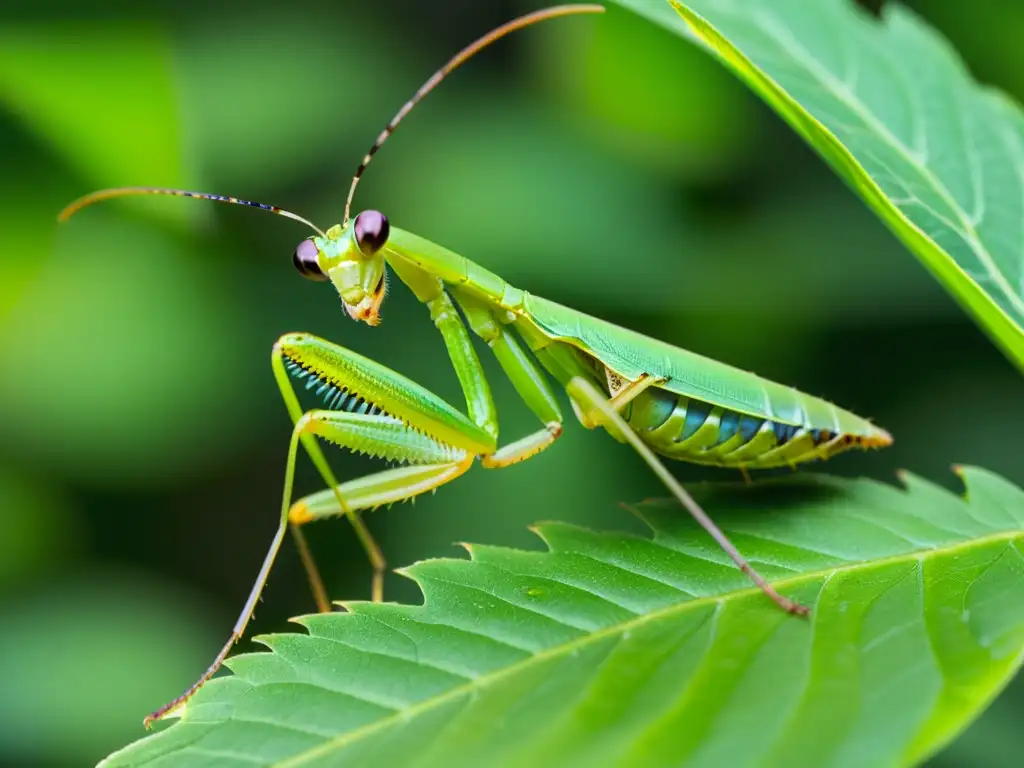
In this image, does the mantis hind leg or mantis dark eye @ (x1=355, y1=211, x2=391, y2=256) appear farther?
mantis dark eye @ (x1=355, y1=211, x2=391, y2=256)

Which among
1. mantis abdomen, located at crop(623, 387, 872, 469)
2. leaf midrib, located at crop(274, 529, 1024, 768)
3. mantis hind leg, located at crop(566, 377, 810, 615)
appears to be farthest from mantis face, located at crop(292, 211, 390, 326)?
leaf midrib, located at crop(274, 529, 1024, 768)

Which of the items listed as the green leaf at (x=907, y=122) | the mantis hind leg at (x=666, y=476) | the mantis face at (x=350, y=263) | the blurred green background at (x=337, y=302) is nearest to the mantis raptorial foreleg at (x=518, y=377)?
the mantis hind leg at (x=666, y=476)

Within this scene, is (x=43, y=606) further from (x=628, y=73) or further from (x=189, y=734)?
(x=628, y=73)

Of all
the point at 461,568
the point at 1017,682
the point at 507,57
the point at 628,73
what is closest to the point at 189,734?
the point at 461,568

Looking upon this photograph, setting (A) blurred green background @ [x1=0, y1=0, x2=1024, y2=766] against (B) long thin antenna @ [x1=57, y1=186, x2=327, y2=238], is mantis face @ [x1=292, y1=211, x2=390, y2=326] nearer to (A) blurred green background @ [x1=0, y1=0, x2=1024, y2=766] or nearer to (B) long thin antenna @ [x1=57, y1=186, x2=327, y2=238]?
(B) long thin antenna @ [x1=57, y1=186, x2=327, y2=238]

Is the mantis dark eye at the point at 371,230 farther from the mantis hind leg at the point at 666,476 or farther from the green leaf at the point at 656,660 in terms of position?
the green leaf at the point at 656,660

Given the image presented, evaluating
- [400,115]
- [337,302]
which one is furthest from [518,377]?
[337,302]

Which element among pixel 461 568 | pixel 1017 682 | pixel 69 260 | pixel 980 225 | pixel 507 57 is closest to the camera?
pixel 461 568
